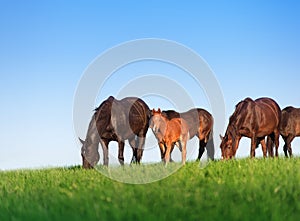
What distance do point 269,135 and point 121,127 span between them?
7.72m

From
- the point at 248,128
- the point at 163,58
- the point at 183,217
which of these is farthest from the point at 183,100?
the point at 183,217

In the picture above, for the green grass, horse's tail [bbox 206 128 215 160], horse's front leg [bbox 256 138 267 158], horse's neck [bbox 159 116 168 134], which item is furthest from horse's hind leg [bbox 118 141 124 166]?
horse's front leg [bbox 256 138 267 158]

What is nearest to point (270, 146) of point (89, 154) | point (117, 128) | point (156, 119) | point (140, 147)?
point (140, 147)

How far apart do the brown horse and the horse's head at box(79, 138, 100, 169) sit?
7.93ft

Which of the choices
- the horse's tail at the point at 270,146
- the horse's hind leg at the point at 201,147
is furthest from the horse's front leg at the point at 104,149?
the horse's tail at the point at 270,146

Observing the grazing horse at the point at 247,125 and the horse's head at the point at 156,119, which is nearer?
the horse's head at the point at 156,119

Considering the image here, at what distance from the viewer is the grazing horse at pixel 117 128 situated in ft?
62.5

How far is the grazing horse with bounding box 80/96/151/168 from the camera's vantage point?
19.0 metres

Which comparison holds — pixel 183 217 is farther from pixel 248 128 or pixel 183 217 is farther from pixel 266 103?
pixel 266 103

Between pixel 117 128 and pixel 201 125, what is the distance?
6.96 metres

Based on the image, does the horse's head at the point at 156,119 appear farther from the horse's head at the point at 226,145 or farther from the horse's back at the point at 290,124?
the horse's back at the point at 290,124

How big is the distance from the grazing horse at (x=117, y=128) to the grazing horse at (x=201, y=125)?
2.80m

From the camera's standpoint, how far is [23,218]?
8469 millimetres

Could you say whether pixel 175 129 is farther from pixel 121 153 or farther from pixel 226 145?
pixel 226 145
